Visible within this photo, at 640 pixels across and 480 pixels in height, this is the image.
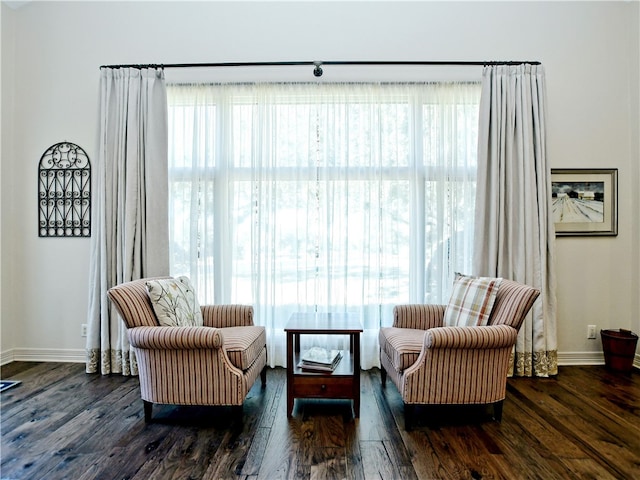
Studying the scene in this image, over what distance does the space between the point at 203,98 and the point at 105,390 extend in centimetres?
261

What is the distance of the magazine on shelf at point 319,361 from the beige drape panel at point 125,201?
154cm

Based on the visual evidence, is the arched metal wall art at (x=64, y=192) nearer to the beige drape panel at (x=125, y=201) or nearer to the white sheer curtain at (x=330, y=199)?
the beige drape panel at (x=125, y=201)

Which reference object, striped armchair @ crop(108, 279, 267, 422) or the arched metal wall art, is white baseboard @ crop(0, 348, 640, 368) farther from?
striped armchair @ crop(108, 279, 267, 422)

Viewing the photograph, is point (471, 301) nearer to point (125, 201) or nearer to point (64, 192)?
point (125, 201)

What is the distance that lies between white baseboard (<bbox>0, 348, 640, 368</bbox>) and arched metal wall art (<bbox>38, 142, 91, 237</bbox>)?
43.7 inches

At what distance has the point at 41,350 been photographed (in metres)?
3.46

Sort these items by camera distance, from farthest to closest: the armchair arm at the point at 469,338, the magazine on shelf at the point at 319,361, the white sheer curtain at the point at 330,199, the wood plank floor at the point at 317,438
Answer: the white sheer curtain at the point at 330,199 → the magazine on shelf at the point at 319,361 → the armchair arm at the point at 469,338 → the wood plank floor at the point at 317,438

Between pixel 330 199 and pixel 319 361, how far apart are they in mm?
1506

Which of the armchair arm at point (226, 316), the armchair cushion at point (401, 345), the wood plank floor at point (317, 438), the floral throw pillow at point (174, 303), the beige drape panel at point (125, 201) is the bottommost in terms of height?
the wood plank floor at point (317, 438)

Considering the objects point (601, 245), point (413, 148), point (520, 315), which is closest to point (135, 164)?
point (413, 148)

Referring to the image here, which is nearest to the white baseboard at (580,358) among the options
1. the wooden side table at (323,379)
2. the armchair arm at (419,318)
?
the armchair arm at (419,318)

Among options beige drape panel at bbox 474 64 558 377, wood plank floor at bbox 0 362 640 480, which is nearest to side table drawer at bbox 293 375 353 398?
wood plank floor at bbox 0 362 640 480

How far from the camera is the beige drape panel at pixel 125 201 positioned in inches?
124

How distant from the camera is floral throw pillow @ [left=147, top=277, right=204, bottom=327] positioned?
7.79 feet
